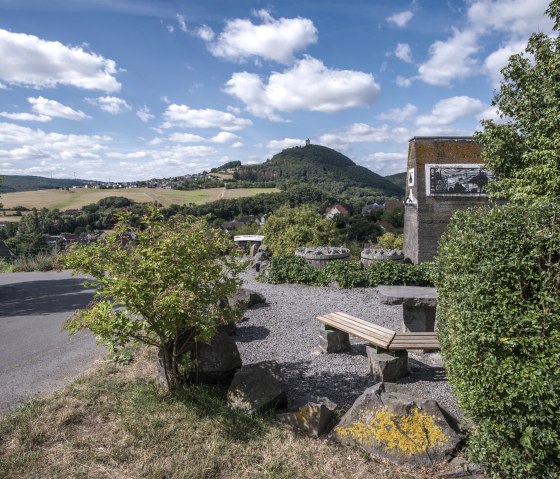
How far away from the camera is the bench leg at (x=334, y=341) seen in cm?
598

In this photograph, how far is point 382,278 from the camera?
10.5m

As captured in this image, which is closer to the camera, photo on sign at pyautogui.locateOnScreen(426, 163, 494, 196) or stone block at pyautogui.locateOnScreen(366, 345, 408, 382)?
stone block at pyautogui.locateOnScreen(366, 345, 408, 382)

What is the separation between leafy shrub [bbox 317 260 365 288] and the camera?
1062cm

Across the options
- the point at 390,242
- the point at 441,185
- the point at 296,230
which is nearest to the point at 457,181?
the point at 441,185

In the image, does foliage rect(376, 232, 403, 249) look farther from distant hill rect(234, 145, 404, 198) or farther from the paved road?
distant hill rect(234, 145, 404, 198)

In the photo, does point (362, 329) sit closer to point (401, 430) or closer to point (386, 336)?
point (386, 336)

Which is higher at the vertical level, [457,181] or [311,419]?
[457,181]

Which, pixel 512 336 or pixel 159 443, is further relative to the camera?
pixel 159 443

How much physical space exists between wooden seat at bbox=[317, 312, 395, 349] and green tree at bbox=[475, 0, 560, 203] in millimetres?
4760

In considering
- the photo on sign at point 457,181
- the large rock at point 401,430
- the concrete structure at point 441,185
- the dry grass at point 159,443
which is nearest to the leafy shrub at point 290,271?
the concrete structure at point 441,185

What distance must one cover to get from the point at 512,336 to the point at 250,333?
5119 mm

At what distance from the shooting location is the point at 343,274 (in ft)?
35.4

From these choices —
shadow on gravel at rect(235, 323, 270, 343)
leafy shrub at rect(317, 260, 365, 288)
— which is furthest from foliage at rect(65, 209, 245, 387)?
leafy shrub at rect(317, 260, 365, 288)

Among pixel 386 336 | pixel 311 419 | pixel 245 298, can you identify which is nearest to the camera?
pixel 311 419
